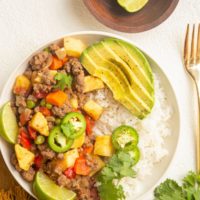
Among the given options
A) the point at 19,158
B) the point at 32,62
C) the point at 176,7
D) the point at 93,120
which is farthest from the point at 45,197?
the point at 176,7

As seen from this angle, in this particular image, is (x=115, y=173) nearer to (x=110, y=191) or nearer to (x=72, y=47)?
(x=110, y=191)

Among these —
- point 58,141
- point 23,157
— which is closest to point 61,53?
point 58,141

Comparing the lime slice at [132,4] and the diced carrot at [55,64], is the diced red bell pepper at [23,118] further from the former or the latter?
the lime slice at [132,4]

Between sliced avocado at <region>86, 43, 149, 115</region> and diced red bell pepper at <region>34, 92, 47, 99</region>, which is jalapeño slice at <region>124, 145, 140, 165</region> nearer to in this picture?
sliced avocado at <region>86, 43, 149, 115</region>

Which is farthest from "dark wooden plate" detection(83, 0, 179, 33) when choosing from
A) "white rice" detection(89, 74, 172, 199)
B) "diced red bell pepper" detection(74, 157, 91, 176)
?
"diced red bell pepper" detection(74, 157, 91, 176)

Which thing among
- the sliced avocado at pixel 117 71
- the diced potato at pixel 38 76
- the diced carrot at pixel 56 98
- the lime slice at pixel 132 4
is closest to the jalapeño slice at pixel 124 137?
the sliced avocado at pixel 117 71
